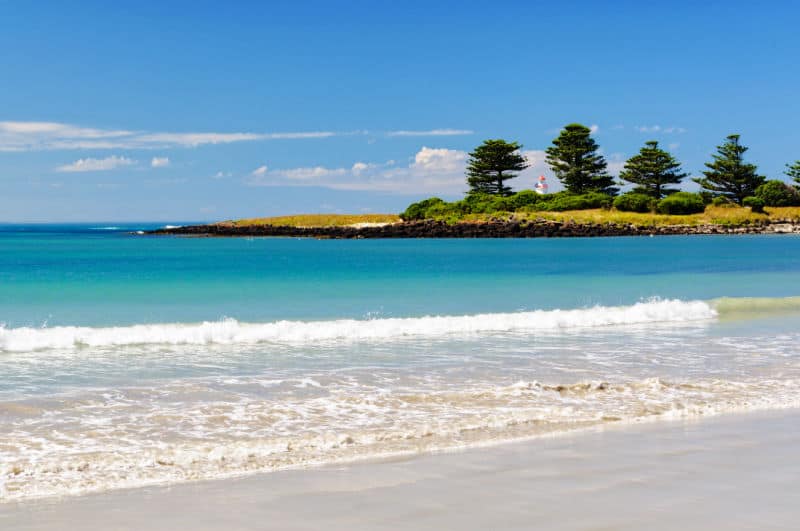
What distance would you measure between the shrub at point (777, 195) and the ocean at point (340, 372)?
7667cm

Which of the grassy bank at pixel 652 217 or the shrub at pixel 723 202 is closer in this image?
the grassy bank at pixel 652 217

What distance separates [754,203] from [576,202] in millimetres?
21227

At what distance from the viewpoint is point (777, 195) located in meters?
97.8

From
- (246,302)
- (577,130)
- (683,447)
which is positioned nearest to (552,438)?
(683,447)

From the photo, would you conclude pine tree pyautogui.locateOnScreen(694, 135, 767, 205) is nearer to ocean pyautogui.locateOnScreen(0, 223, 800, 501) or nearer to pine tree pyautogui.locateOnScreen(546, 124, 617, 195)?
pine tree pyautogui.locateOnScreen(546, 124, 617, 195)

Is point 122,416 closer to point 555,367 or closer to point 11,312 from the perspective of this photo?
point 555,367

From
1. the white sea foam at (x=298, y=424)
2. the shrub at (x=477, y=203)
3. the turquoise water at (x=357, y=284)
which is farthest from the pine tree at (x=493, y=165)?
the white sea foam at (x=298, y=424)

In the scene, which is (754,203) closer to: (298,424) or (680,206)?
(680,206)

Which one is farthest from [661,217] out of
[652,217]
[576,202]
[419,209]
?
[419,209]

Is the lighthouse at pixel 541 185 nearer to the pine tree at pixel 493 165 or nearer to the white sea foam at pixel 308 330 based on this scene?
the pine tree at pixel 493 165

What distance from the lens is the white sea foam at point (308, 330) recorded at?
1544 cm

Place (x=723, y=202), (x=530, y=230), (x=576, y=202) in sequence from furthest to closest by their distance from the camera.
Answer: (x=723, y=202) → (x=576, y=202) → (x=530, y=230)

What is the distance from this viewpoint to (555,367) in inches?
482

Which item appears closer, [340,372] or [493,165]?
[340,372]
